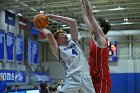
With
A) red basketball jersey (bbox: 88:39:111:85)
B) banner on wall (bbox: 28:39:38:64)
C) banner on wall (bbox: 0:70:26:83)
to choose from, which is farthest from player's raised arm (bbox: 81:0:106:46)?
banner on wall (bbox: 28:39:38:64)

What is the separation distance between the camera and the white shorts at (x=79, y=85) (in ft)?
11.4

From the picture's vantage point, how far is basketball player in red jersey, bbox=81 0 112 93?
11.8 ft

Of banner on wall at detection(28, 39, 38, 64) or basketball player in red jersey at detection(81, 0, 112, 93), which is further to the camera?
banner on wall at detection(28, 39, 38, 64)

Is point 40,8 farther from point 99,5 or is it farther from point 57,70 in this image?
point 57,70

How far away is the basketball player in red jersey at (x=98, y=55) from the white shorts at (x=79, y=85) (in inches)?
9.0

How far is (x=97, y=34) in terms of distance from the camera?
352 centimetres

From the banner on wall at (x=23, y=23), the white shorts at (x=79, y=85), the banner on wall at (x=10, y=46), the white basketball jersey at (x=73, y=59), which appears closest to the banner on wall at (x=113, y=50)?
Answer: the banner on wall at (x=23, y=23)

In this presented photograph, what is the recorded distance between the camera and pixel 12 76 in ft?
45.3

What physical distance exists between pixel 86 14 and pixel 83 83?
2.76 ft

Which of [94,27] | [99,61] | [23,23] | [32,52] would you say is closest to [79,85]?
[99,61]

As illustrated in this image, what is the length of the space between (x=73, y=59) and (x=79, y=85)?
1.13ft

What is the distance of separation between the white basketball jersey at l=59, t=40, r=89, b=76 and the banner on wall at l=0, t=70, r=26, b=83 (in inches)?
383

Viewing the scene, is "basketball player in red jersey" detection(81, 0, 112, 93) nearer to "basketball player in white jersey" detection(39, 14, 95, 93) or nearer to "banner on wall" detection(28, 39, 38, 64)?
"basketball player in white jersey" detection(39, 14, 95, 93)

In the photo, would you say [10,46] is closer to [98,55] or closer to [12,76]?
[12,76]
